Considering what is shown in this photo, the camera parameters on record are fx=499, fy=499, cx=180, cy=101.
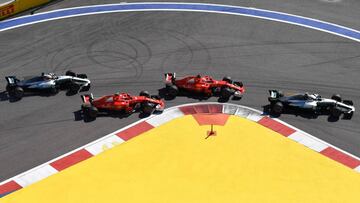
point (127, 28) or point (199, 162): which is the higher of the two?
point (127, 28)

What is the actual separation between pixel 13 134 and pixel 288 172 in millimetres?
12617

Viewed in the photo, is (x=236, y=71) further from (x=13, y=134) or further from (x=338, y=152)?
(x=13, y=134)

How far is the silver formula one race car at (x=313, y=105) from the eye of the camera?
24547 millimetres

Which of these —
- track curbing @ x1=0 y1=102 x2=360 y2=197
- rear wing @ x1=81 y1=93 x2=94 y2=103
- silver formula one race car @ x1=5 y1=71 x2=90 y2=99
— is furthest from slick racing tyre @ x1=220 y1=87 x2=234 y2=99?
silver formula one race car @ x1=5 y1=71 x2=90 y2=99

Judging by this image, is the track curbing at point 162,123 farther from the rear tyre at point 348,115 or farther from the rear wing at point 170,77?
the rear tyre at point 348,115

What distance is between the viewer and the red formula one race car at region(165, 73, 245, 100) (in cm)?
2562

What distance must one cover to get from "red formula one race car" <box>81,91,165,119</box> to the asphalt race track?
499 millimetres

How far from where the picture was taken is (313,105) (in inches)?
966

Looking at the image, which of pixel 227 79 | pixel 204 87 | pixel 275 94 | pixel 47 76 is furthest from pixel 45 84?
pixel 275 94

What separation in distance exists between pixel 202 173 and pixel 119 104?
570 cm

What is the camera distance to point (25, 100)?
25.5 meters

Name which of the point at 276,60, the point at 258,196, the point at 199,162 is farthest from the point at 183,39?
the point at 258,196

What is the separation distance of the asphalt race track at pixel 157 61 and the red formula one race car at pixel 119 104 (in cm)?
50

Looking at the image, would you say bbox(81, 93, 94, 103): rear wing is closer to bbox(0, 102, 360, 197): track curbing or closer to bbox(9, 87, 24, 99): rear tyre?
bbox(0, 102, 360, 197): track curbing
